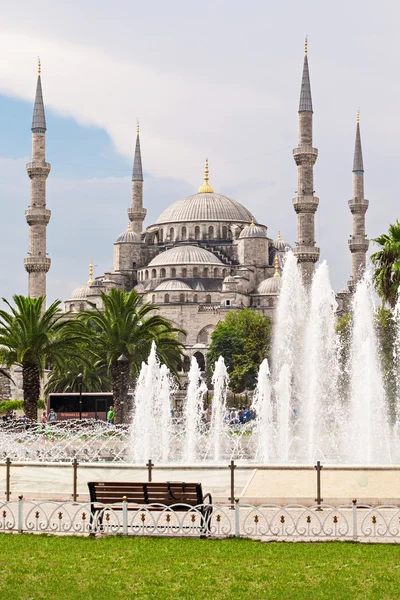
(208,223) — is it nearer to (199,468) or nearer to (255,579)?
(199,468)

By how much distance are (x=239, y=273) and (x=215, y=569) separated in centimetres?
6349

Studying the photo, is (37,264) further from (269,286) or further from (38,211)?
(269,286)

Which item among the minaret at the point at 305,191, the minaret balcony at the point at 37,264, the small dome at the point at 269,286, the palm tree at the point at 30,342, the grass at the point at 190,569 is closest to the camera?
the grass at the point at 190,569

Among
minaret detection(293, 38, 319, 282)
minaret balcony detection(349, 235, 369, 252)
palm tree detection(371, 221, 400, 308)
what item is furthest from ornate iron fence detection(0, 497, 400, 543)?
minaret balcony detection(349, 235, 369, 252)

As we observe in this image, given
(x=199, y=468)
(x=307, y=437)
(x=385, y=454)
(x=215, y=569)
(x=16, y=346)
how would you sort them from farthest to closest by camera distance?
1. (x=16, y=346)
2. (x=307, y=437)
3. (x=385, y=454)
4. (x=199, y=468)
5. (x=215, y=569)

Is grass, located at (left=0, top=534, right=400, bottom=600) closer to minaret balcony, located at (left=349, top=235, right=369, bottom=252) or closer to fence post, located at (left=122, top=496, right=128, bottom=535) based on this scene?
fence post, located at (left=122, top=496, right=128, bottom=535)

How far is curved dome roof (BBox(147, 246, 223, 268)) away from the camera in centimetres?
7356

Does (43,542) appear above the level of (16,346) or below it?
below

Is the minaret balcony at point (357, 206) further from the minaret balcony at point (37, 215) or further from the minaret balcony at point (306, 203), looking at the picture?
the minaret balcony at point (37, 215)

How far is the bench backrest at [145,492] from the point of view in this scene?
36.2 ft

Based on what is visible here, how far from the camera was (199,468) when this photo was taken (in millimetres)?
14539

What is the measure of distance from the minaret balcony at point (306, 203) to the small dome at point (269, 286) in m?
14.2

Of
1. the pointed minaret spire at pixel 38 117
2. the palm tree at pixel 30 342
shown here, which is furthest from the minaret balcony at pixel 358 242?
the palm tree at pixel 30 342

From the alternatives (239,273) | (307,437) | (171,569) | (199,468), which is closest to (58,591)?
(171,569)
